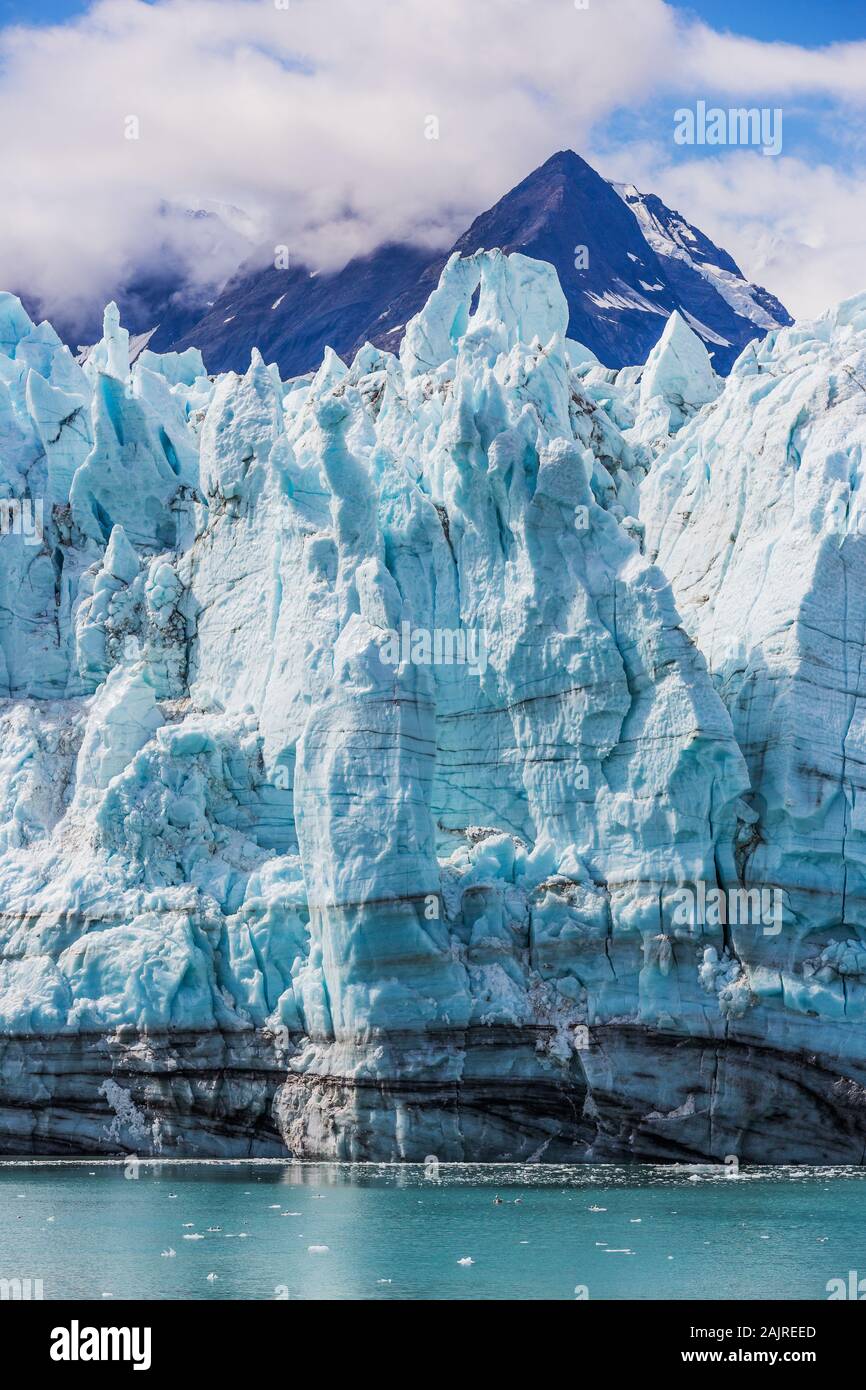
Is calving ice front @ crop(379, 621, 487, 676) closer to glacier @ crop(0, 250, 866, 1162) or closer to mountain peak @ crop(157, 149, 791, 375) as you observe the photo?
glacier @ crop(0, 250, 866, 1162)

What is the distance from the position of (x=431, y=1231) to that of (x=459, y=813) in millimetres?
8669

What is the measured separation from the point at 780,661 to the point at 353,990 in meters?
7.46

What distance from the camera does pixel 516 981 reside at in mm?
25188

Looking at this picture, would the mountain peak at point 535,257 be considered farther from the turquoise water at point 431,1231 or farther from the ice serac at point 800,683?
the turquoise water at point 431,1231

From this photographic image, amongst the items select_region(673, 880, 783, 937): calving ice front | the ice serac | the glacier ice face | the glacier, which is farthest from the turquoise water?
select_region(673, 880, 783, 937): calving ice front

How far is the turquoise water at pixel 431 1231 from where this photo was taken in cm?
1725

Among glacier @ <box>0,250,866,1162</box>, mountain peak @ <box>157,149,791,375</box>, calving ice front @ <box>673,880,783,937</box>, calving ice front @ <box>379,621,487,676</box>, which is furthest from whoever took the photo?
mountain peak @ <box>157,149,791,375</box>

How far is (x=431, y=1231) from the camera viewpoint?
19547 mm

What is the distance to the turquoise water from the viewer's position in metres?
17.2

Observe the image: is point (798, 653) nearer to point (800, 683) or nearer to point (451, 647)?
point (800, 683)

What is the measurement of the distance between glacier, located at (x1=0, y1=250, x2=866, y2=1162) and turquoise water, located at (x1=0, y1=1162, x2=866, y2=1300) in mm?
1324
